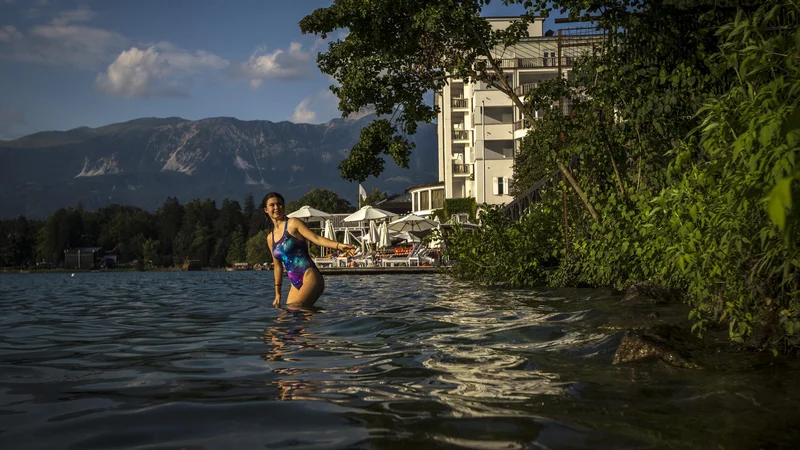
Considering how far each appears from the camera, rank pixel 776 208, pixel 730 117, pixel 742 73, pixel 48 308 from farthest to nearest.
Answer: pixel 48 308 < pixel 730 117 < pixel 742 73 < pixel 776 208

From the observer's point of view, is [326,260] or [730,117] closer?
[730,117]

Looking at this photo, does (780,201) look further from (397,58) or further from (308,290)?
(397,58)

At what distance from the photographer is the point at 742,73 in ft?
14.7

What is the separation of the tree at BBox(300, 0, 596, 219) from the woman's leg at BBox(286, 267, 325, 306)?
15.9 ft

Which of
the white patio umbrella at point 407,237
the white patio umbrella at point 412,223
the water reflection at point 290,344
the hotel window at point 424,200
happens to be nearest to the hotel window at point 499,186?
the white patio umbrella at point 407,237

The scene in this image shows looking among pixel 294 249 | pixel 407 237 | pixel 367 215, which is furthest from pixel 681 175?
pixel 407 237

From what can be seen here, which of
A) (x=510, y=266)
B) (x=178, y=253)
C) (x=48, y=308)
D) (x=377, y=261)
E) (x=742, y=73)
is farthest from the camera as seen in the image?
(x=178, y=253)

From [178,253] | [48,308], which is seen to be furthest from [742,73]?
[178,253]

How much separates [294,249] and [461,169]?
5399 cm

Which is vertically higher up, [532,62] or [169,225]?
[532,62]

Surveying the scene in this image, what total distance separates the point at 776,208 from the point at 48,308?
14.2 m

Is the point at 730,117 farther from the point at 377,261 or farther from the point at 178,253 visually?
the point at 178,253

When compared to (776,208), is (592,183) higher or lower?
higher

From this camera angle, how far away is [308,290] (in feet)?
36.5
